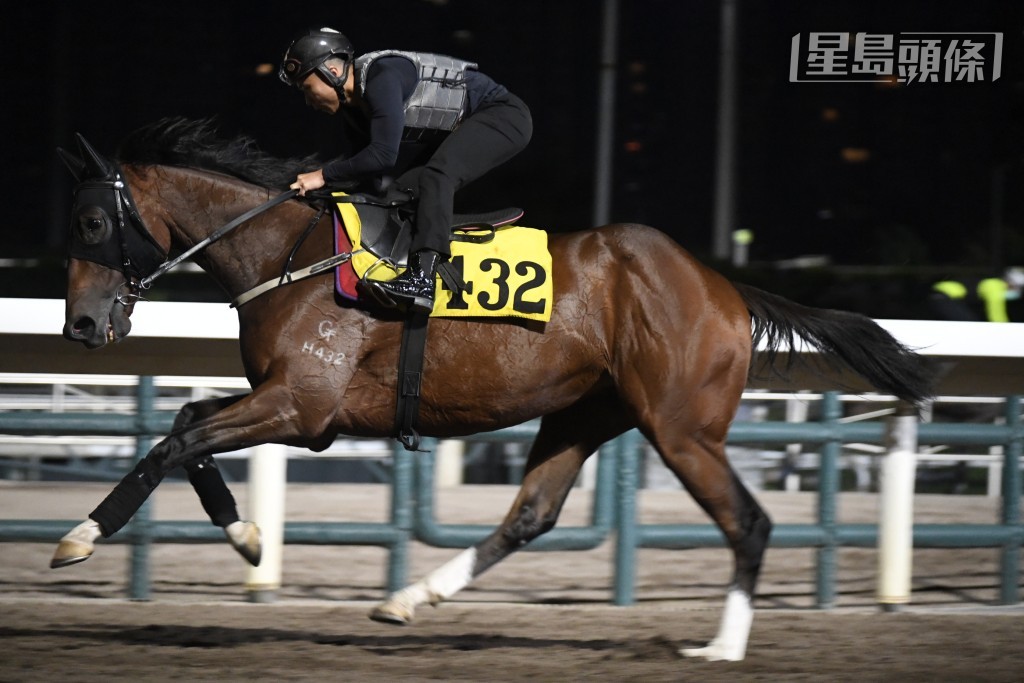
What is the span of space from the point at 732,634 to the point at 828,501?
1456 mm

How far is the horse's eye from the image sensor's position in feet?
14.2

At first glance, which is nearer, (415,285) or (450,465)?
(415,285)

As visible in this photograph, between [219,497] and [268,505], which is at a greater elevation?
[219,497]

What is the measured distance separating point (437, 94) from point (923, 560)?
157 inches

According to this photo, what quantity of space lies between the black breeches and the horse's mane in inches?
19.7

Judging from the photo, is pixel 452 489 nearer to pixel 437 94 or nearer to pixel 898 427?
pixel 898 427

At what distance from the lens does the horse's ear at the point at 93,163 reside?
4320 millimetres

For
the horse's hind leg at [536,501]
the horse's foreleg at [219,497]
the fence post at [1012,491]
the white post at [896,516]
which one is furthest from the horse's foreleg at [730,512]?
the fence post at [1012,491]

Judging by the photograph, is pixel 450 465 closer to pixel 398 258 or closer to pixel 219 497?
pixel 219 497

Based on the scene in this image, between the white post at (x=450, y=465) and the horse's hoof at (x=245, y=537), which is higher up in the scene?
the white post at (x=450, y=465)

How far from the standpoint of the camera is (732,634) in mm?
4543

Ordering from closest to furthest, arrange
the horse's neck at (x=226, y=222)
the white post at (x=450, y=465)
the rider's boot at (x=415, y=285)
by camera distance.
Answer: the rider's boot at (x=415, y=285) < the horse's neck at (x=226, y=222) < the white post at (x=450, y=465)

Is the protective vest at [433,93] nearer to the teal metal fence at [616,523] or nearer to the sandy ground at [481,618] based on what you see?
the teal metal fence at [616,523]

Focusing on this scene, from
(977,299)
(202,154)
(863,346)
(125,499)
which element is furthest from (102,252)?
(977,299)
